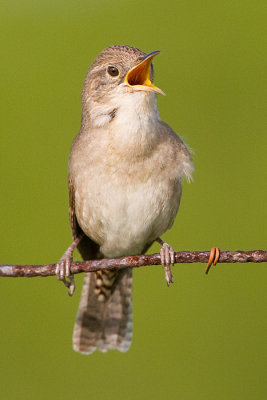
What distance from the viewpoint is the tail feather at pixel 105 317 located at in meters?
5.11

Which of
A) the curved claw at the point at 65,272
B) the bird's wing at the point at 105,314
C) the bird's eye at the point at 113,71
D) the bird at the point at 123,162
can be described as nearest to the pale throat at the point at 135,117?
the bird at the point at 123,162

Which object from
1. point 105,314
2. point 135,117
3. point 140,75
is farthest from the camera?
point 105,314

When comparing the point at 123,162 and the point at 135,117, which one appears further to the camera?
the point at 123,162

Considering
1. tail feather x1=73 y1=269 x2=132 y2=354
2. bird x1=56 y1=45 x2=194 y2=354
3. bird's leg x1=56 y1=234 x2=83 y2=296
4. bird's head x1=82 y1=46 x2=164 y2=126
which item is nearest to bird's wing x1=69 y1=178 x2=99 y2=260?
bird x1=56 y1=45 x2=194 y2=354

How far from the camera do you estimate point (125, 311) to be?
5160 mm

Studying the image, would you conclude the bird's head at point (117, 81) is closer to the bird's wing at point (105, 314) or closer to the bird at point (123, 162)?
the bird at point (123, 162)

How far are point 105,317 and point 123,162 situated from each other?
5.61 ft

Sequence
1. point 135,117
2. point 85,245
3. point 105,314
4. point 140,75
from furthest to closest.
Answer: point 105,314 → point 85,245 → point 140,75 → point 135,117

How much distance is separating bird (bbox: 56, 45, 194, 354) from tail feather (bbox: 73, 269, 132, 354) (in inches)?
30.3

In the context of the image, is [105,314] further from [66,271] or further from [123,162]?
[123,162]

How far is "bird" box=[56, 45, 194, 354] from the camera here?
3.83 meters

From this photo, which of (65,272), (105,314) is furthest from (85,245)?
(65,272)

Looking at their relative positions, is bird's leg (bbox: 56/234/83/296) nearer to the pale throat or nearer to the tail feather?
the pale throat

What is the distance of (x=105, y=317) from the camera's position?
17.0 ft
